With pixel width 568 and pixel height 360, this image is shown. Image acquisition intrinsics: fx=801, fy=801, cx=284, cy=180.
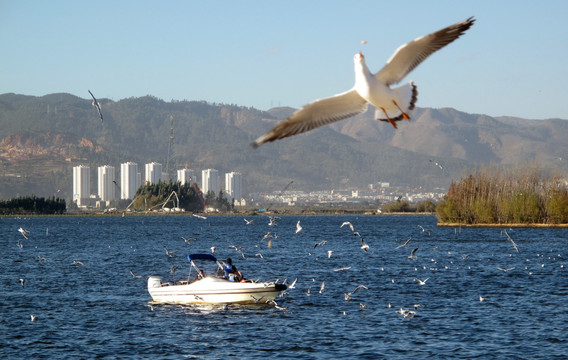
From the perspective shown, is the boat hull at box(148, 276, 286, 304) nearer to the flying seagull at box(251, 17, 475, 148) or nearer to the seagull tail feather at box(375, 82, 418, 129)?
the seagull tail feather at box(375, 82, 418, 129)

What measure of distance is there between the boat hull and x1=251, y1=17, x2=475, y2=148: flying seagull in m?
25.3

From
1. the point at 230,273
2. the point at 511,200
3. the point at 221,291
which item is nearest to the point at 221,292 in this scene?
the point at 221,291

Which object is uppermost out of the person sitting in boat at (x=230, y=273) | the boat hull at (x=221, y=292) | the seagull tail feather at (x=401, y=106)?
the seagull tail feather at (x=401, y=106)

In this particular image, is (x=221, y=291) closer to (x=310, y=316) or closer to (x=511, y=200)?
(x=310, y=316)

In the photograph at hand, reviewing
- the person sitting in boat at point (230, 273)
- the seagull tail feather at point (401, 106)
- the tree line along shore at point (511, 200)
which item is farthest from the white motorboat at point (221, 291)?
the tree line along shore at point (511, 200)

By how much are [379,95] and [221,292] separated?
26488 mm

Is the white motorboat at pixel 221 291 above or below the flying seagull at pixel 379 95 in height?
below

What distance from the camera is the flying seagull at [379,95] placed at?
1190 cm

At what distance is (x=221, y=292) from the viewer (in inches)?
1473

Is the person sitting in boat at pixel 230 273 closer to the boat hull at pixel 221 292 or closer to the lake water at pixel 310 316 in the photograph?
the boat hull at pixel 221 292

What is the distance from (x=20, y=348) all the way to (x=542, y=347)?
1935 centimetres

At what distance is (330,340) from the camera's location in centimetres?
3062

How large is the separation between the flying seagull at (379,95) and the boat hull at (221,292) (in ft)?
83.0

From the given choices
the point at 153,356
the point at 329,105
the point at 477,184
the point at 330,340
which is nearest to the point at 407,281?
the point at 330,340
